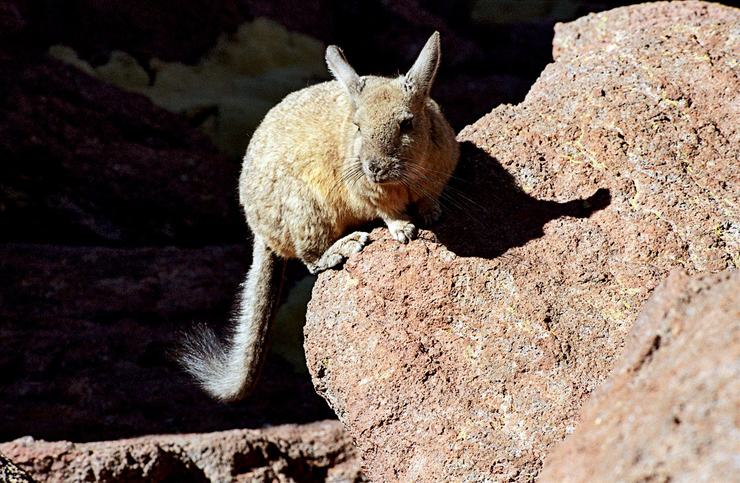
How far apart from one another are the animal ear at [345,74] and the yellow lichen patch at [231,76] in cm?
344

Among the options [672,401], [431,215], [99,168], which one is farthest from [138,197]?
[672,401]

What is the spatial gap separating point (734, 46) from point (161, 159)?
197 inches

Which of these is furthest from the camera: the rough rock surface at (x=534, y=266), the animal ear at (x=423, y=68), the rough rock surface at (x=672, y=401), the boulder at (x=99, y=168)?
the boulder at (x=99, y=168)

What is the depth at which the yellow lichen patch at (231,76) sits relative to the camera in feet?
28.9

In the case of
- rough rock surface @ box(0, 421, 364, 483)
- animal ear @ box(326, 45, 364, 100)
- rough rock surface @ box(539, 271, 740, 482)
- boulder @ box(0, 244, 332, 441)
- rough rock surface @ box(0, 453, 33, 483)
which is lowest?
boulder @ box(0, 244, 332, 441)

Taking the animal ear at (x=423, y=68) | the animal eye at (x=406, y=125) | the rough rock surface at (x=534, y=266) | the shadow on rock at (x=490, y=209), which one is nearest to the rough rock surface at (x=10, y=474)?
the rough rock surface at (x=534, y=266)

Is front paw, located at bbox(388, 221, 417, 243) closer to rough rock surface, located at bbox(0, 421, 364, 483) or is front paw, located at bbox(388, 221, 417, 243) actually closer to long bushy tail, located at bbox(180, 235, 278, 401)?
long bushy tail, located at bbox(180, 235, 278, 401)

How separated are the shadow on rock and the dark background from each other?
2.34 meters

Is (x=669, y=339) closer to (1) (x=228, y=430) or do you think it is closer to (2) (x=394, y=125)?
(2) (x=394, y=125)

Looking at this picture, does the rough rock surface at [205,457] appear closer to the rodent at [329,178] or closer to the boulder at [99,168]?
the rodent at [329,178]

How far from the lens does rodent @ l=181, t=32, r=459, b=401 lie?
5176 mm

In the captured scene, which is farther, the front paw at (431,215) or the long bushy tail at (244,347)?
the long bushy tail at (244,347)

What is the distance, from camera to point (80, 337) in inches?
274

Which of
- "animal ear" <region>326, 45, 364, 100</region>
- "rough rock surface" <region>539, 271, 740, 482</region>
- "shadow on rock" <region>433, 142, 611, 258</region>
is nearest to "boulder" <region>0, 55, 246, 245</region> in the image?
"animal ear" <region>326, 45, 364, 100</region>
